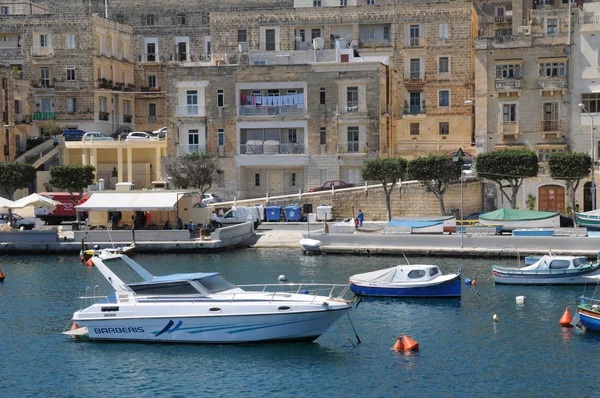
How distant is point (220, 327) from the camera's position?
38.1 m

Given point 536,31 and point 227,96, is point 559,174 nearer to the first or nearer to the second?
point 536,31

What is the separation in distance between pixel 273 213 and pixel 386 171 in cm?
826

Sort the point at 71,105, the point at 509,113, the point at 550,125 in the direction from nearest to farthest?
1. the point at 550,125
2. the point at 509,113
3. the point at 71,105

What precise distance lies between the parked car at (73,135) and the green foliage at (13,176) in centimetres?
981

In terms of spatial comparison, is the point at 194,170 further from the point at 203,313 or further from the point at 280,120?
the point at 203,313

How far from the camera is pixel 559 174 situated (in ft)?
218

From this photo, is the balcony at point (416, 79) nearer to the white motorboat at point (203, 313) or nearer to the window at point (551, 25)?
the window at point (551, 25)

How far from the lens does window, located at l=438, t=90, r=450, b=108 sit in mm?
86625

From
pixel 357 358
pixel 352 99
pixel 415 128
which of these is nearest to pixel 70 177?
pixel 352 99

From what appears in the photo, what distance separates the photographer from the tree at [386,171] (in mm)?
68312

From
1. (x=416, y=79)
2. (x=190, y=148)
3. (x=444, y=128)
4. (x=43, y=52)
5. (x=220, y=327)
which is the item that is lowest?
(x=220, y=327)

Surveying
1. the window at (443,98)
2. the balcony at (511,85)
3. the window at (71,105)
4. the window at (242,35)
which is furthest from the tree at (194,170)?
the balcony at (511,85)

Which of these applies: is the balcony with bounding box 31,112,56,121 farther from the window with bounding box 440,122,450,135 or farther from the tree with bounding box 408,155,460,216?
the tree with bounding box 408,155,460,216

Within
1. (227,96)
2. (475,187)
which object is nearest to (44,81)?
(227,96)
